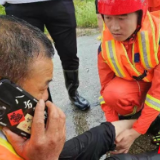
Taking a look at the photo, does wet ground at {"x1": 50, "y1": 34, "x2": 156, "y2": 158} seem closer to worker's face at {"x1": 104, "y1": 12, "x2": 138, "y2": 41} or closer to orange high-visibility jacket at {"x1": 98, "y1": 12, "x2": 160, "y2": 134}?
orange high-visibility jacket at {"x1": 98, "y1": 12, "x2": 160, "y2": 134}

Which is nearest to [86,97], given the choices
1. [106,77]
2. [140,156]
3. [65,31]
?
[106,77]

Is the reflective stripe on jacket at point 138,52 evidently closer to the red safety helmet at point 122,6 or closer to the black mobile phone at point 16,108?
the red safety helmet at point 122,6

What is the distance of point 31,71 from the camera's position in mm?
1188

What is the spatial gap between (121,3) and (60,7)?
0.72 metres

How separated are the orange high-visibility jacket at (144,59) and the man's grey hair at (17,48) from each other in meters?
1.02

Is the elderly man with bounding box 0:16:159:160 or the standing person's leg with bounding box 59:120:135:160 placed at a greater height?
the elderly man with bounding box 0:16:159:160

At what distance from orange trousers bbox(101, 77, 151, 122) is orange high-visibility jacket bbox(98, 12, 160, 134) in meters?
0.09

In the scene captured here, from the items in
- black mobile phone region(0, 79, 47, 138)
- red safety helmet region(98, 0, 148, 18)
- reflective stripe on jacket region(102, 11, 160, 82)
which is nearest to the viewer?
black mobile phone region(0, 79, 47, 138)

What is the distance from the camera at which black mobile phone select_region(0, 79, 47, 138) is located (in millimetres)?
1097

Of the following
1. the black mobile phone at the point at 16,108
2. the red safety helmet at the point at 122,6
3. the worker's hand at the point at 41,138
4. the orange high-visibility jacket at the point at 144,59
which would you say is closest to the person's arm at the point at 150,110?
the orange high-visibility jacket at the point at 144,59

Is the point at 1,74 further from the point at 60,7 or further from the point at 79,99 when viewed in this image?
the point at 79,99

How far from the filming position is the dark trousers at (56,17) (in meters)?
2.42

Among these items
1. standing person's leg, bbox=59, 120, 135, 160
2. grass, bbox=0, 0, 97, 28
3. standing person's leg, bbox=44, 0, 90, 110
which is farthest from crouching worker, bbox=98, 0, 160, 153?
grass, bbox=0, 0, 97, 28

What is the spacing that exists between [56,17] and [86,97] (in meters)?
1.01
